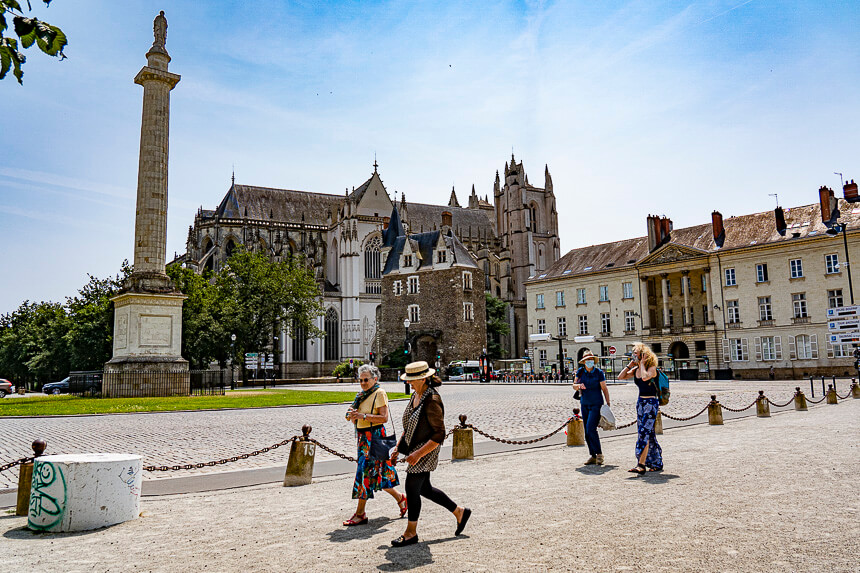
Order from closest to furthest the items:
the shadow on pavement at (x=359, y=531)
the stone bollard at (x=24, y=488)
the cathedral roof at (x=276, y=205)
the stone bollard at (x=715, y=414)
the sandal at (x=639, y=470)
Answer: the shadow on pavement at (x=359, y=531) → the stone bollard at (x=24, y=488) → the sandal at (x=639, y=470) → the stone bollard at (x=715, y=414) → the cathedral roof at (x=276, y=205)

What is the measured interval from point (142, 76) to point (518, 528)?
2699 centimetres

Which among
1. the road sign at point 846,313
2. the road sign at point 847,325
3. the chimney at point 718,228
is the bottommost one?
the road sign at point 847,325

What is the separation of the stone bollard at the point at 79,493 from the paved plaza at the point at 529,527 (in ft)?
0.57

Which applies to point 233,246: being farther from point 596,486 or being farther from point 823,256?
point 596,486

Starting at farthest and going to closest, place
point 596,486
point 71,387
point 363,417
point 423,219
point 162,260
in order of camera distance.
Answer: point 423,219, point 71,387, point 162,260, point 596,486, point 363,417

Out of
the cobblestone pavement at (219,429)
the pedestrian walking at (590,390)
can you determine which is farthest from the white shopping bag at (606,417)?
the cobblestone pavement at (219,429)

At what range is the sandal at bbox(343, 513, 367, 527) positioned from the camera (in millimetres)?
6242

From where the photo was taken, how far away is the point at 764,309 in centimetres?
4747

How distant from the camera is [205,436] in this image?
13484mm

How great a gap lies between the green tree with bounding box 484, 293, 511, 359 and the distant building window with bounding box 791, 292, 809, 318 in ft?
107

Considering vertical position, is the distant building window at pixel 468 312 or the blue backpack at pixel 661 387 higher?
the distant building window at pixel 468 312

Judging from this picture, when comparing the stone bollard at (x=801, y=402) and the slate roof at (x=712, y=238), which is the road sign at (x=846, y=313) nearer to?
the stone bollard at (x=801, y=402)

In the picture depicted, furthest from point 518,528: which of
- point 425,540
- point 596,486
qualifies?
point 596,486

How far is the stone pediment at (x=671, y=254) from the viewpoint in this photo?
51509 millimetres
